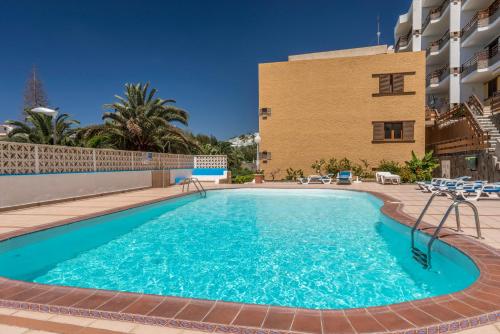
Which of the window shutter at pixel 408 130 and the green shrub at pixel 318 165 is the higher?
the window shutter at pixel 408 130

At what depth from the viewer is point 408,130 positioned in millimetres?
19531

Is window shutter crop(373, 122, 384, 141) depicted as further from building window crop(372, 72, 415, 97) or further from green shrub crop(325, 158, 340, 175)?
green shrub crop(325, 158, 340, 175)

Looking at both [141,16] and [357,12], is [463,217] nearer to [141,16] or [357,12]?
[357,12]

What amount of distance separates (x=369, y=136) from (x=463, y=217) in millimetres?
13984

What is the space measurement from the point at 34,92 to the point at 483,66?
4779cm

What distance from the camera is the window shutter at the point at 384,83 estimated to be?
773 inches

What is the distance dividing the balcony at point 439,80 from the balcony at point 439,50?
35.9 inches

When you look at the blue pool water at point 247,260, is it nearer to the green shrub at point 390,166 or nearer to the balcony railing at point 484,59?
the green shrub at point 390,166

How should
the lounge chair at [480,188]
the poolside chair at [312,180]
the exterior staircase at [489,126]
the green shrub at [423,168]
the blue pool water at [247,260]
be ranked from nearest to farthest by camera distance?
the blue pool water at [247,260] → the lounge chair at [480,188] → the exterior staircase at [489,126] → the green shrub at [423,168] → the poolside chair at [312,180]

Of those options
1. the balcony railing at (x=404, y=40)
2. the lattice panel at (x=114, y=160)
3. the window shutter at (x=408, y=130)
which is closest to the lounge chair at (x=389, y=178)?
the window shutter at (x=408, y=130)

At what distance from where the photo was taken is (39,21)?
1698 cm

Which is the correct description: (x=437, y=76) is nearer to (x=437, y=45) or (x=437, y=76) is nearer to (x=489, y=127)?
(x=437, y=45)

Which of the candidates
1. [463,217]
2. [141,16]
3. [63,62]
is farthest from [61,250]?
[63,62]

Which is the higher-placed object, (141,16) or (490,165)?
(141,16)
